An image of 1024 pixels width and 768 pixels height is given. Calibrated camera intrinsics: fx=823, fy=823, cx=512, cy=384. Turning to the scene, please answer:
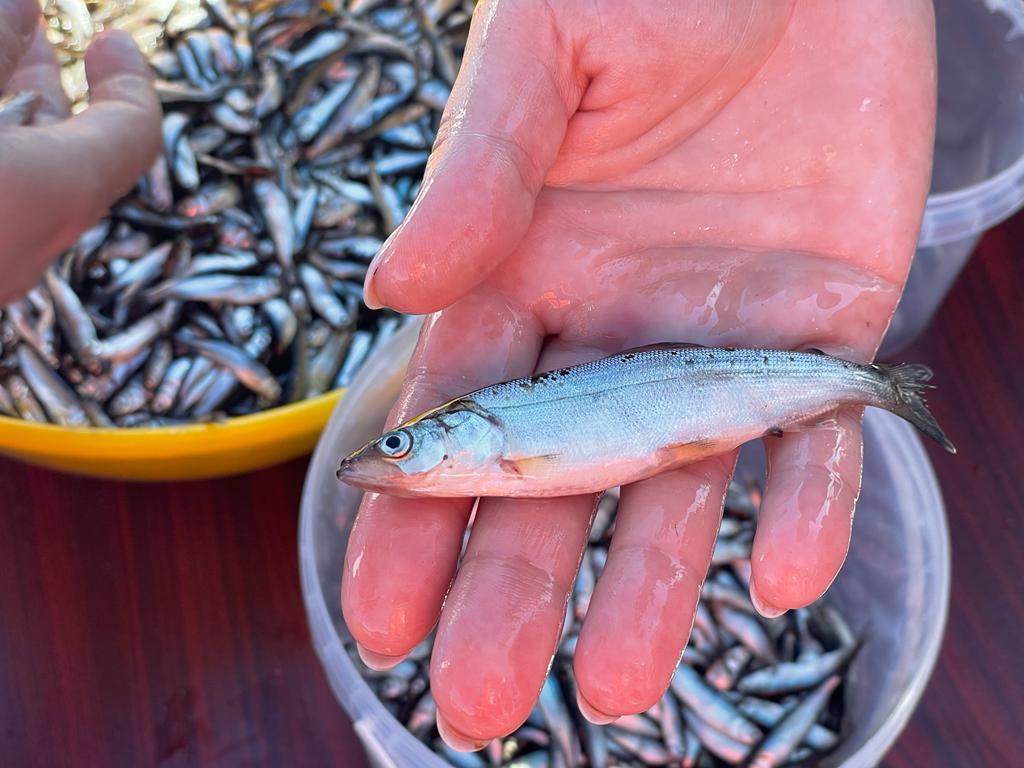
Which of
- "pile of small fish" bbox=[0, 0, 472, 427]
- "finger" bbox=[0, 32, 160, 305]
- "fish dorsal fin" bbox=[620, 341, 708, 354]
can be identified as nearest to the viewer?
"fish dorsal fin" bbox=[620, 341, 708, 354]

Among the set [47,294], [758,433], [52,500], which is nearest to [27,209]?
[47,294]

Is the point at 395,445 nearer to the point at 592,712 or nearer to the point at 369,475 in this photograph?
the point at 369,475

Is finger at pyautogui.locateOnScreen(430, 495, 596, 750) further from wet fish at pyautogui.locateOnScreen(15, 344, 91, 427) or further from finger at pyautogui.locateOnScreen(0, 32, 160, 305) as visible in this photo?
wet fish at pyautogui.locateOnScreen(15, 344, 91, 427)

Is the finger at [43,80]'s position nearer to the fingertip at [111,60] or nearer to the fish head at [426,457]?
the fingertip at [111,60]

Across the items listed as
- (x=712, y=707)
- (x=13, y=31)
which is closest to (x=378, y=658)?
(x=712, y=707)

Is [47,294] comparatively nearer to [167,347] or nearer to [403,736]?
[167,347]

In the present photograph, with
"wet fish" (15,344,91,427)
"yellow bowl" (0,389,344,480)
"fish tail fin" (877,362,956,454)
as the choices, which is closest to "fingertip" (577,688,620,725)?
"fish tail fin" (877,362,956,454)

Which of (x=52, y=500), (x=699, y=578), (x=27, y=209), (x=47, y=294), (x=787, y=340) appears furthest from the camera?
(x=47, y=294)
